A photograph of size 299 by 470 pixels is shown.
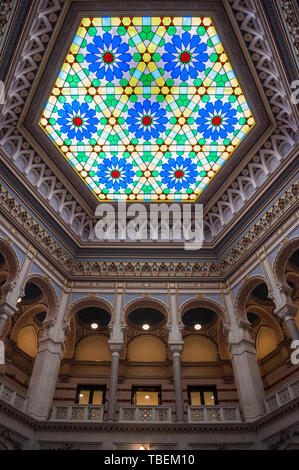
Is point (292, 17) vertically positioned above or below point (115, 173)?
below

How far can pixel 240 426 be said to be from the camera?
9953mm

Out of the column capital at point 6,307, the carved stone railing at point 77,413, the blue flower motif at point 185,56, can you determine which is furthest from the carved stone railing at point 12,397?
the blue flower motif at point 185,56

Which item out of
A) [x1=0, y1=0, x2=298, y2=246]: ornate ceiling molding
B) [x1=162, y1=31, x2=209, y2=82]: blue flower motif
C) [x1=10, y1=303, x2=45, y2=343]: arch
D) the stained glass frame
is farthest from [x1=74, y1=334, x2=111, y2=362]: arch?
[x1=162, y1=31, x2=209, y2=82]: blue flower motif

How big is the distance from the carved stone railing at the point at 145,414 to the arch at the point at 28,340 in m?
5.52

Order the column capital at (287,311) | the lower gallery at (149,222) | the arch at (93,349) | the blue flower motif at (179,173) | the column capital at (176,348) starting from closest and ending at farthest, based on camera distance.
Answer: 1. the lower gallery at (149,222)
2. the column capital at (287,311)
3. the column capital at (176,348)
4. the blue flower motif at (179,173)
5. the arch at (93,349)

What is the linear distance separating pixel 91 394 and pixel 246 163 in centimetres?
1077

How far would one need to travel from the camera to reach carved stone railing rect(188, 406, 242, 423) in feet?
34.3

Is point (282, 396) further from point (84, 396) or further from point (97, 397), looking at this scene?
point (84, 396)

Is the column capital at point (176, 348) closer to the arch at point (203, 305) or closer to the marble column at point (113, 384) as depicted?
the arch at point (203, 305)

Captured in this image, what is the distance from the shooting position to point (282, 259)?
1146 centimetres

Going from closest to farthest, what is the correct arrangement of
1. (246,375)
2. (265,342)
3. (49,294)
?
(246,375) < (49,294) < (265,342)

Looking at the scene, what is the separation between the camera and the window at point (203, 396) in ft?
45.4

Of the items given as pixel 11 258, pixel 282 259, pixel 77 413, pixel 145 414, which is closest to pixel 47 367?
pixel 77 413

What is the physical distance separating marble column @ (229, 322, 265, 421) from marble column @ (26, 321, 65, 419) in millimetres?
5685
